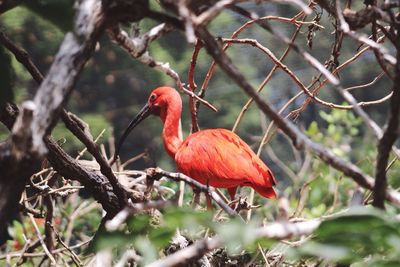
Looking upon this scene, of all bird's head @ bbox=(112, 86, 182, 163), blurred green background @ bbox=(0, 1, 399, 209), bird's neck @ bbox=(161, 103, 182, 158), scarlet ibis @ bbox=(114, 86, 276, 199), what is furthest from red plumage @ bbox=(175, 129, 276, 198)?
blurred green background @ bbox=(0, 1, 399, 209)

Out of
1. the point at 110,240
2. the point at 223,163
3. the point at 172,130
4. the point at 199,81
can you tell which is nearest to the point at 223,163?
the point at 223,163

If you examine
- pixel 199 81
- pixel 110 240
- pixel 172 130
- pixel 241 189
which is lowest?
pixel 199 81

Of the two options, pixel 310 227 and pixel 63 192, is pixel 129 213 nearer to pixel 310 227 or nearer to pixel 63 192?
pixel 310 227

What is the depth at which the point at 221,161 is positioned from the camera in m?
3.07

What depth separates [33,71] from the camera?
168 cm

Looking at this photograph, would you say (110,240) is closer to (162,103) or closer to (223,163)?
(223,163)

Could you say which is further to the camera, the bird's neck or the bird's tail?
the bird's neck

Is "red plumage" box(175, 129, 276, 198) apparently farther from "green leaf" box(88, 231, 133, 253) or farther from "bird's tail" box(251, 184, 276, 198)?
"green leaf" box(88, 231, 133, 253)

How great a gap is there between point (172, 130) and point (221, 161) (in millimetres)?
507

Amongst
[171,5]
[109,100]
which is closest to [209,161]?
[171,5]

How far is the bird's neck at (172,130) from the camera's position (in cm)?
344

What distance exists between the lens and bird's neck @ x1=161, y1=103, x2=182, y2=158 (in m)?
3.44

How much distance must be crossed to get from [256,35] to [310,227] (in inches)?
257

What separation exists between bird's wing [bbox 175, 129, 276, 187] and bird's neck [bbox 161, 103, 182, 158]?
0.23 metres
